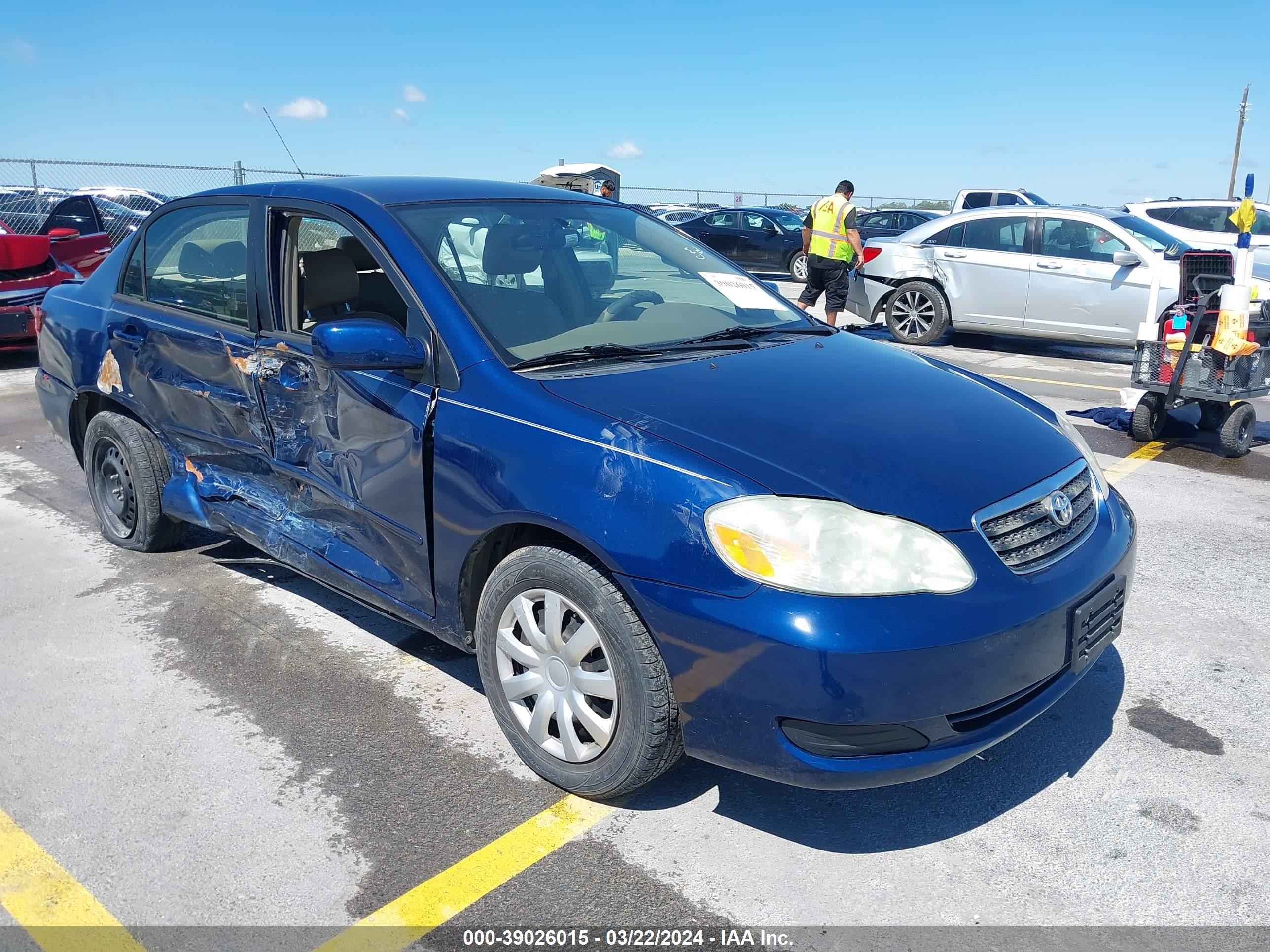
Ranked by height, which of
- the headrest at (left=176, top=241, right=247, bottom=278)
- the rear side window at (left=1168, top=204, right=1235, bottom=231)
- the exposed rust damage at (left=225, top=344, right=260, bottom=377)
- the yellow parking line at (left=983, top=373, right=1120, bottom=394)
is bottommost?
the yellow parking line at (left=983, top=373, right=1120, bottom=394)

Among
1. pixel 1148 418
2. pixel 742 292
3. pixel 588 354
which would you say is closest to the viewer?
→ pixel 588 354

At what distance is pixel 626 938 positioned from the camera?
92.9 inches

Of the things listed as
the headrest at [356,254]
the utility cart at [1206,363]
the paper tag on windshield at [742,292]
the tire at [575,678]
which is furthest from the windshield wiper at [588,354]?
the utility cart at [1206,363]

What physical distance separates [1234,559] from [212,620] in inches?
179

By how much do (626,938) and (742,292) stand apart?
2.48 m

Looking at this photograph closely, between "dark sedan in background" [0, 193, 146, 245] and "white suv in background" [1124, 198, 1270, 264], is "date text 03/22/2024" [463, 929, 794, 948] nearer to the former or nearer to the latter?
"dark sedan in background" [0, 193, 146, 245]

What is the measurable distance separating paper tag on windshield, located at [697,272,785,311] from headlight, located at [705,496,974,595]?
5.35 ft

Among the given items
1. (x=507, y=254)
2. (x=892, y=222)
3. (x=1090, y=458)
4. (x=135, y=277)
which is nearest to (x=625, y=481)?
(x=507, y=254)

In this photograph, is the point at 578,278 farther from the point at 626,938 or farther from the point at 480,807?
the point at 626,938

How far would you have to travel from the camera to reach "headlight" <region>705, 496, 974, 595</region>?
2381 mm

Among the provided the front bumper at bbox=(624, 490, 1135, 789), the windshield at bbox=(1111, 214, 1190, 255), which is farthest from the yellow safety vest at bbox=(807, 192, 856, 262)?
the front bumper at bbox=(624, 490, 1135, 789)

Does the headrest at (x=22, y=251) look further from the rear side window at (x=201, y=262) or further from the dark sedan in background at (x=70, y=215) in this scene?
the rear side window at (x=201, y=262)

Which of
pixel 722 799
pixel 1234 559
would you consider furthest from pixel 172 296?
pixel 1234 559

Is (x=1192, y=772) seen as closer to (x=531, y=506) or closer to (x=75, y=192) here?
(x=531, y=506)
